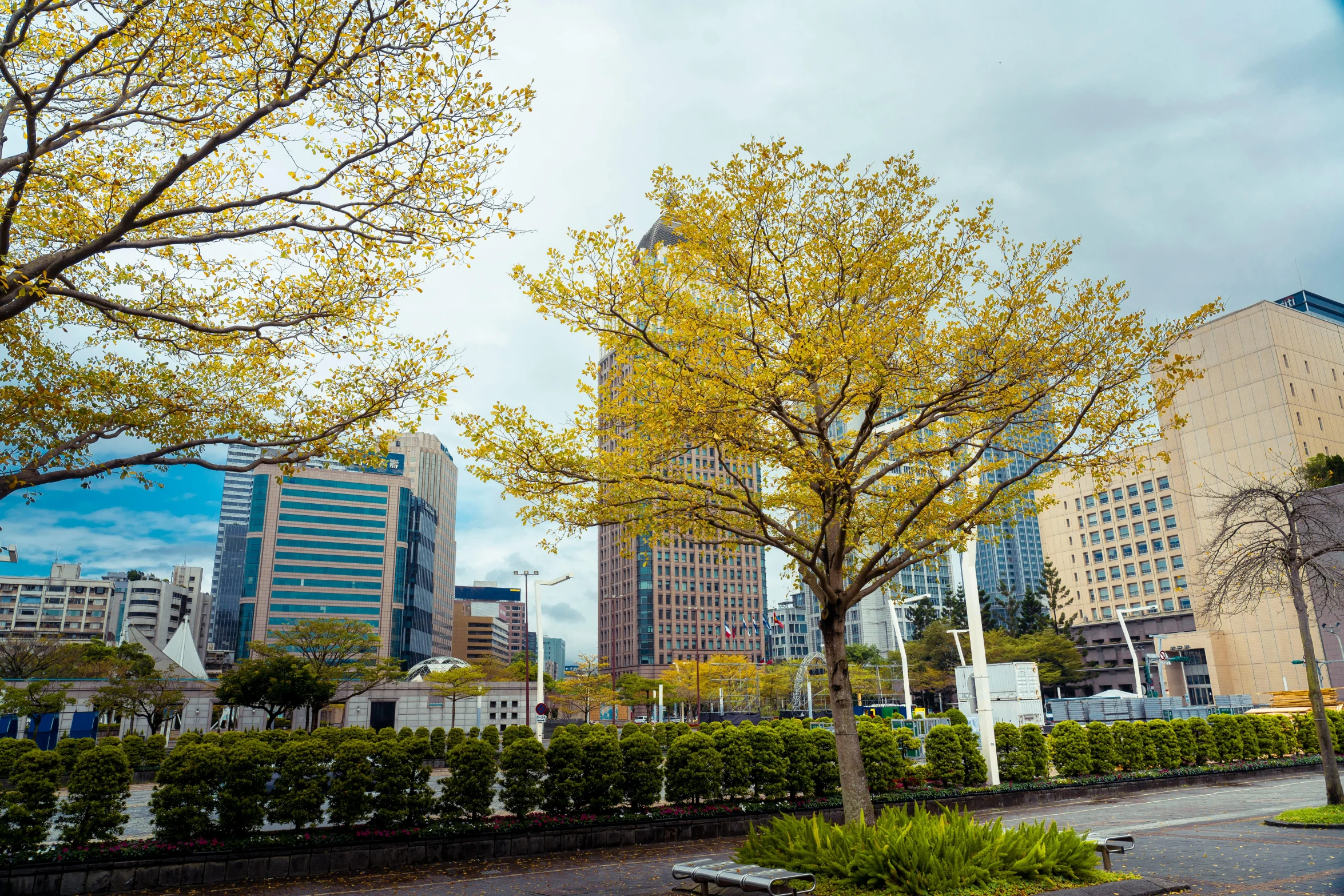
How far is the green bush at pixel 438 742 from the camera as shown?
14.5 metres

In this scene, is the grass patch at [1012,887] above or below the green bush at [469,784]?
below

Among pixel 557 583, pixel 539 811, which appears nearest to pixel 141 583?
pixel 557 583

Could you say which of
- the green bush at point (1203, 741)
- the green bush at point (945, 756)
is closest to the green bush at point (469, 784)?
the green bush at point (945, 756)

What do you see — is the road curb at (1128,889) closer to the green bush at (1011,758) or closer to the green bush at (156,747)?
the green bush at (1011,758)

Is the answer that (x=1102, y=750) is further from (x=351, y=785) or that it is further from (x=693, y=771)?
(x=351, y=785)

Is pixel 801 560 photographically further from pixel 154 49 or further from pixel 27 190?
pixel 27 190

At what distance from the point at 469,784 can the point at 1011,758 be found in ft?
42.1

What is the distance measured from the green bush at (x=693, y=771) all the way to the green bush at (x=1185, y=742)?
48.8ft

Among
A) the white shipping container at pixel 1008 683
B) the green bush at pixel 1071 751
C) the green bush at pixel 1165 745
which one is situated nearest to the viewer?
the green bush at pixel 1071 751

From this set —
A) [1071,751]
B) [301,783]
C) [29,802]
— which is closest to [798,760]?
[1071,751]

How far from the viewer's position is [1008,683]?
25547 millimetres

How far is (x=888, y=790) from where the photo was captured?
56.5 feet

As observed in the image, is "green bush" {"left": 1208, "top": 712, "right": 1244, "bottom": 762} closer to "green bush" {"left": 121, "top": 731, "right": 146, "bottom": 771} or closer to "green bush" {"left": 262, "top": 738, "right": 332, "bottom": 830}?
"green bush" {"left": 262, "top": 738, "right": 332, "bottom": 830}

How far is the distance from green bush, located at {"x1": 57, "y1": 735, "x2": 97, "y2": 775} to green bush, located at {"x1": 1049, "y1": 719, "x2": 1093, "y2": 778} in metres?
20.0
